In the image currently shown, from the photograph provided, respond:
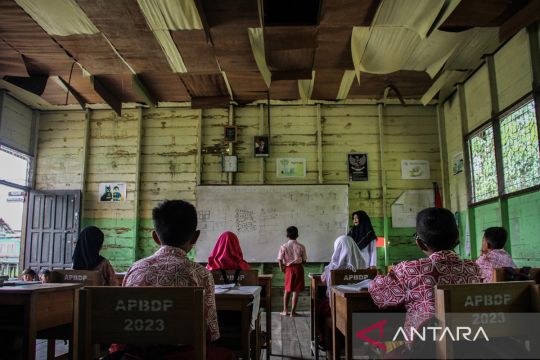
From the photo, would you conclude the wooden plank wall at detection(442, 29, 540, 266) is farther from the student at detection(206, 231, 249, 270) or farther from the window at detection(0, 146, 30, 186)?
the window at detection(0, 146, 30, 186)

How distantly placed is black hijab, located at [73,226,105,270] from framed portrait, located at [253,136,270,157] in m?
4.00

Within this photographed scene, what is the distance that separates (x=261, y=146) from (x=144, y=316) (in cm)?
587

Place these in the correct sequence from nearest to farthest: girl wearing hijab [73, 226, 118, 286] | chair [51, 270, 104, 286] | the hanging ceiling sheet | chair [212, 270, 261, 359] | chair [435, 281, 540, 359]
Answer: chair [435, 281, 540, 359] < chair [212, 270, 261, 359] < chair [51, 270, 104, 286] < girl wearing hijab [73, 226, 118, 286] < the hanging ceiling sheet

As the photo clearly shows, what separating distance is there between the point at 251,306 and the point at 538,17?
3.97 meters

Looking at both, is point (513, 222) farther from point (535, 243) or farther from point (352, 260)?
point (352, 260)

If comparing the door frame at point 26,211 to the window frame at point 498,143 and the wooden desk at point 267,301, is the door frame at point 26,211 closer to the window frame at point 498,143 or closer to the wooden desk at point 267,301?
the wooden desk at point 267,301

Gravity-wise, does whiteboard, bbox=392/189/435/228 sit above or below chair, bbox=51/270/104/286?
above

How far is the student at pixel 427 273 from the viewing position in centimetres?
158

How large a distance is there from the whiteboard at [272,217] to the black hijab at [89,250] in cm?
342

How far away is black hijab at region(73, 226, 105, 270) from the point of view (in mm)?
3351

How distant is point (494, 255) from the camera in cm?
384

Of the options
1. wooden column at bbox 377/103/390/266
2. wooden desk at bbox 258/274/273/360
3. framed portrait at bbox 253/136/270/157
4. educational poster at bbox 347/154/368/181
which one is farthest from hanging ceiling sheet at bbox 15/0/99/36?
wooden column at bbox 377/103/390/266

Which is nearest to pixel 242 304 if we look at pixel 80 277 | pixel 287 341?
pixel 80 277

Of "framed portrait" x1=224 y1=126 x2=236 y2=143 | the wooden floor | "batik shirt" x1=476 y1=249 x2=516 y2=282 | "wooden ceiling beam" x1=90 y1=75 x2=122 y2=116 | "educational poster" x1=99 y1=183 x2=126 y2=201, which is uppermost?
"wooden ceiling beam" x1=90 y1=75 x2=122 y2=116
